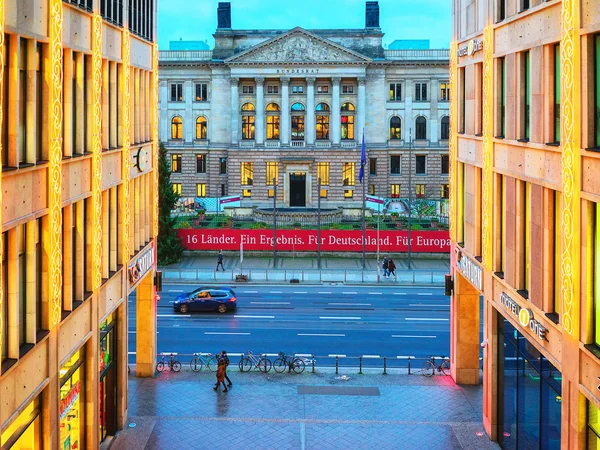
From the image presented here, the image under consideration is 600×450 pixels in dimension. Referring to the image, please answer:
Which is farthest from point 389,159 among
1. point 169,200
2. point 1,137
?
point 1,137

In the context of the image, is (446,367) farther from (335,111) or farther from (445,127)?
(445,127)

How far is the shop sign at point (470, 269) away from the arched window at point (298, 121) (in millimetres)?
69979

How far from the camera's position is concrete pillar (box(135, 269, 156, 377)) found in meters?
34.1

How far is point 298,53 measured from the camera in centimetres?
9700

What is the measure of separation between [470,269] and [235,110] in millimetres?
73817

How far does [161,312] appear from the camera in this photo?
48.6 metres

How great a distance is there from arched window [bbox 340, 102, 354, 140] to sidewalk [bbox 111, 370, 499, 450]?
224 ft

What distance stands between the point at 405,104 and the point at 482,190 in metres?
75.5

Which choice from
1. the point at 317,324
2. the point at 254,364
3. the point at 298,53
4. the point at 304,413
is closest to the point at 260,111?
the point at 298,53

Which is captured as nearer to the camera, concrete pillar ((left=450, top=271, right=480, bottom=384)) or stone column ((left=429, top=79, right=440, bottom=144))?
concrete pillar ((left=450, top=271, right=480, bottom=384))

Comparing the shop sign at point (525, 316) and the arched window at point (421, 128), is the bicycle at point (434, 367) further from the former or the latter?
the arched window at point (421, 128)

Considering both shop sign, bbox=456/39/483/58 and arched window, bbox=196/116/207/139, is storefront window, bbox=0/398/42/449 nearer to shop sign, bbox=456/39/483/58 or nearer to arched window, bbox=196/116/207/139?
shop sign, bbox=456/39/483/58

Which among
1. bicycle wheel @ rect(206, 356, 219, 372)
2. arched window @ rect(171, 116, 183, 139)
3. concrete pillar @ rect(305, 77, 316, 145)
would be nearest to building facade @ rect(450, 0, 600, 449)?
bicycle wheel @ rect(206, 356, 219, 372)

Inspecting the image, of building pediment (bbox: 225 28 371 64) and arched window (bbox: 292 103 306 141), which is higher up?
building pediment (bbox: 225 28 371 64)
